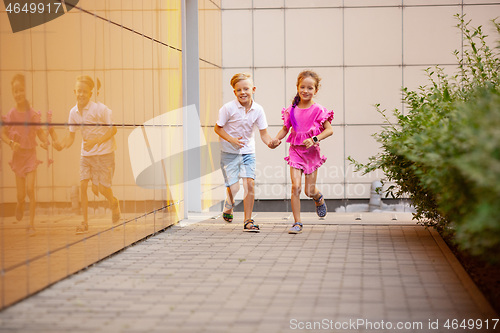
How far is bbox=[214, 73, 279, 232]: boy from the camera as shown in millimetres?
10242

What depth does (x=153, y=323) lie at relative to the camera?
521 cm

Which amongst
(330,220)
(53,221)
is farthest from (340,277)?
(330,220)

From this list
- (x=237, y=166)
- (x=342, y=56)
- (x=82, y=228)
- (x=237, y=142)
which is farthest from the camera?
(x=342, y=56)

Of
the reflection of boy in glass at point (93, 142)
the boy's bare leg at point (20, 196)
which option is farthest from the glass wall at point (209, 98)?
the boy's bare leg at point (20, 196)

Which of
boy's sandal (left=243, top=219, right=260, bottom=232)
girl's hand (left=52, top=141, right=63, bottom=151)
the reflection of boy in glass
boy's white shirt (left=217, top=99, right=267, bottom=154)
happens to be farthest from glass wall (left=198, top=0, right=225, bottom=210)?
girl's hand (left=52, top=141, right=63, bottom=151)

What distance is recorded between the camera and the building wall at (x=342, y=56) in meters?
14.6

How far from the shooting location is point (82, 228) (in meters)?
7.28

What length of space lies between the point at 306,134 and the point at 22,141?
4674 mm

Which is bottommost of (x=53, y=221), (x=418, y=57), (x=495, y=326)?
(x=495, y=326)

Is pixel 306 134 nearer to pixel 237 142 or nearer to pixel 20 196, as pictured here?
pixel 237 142

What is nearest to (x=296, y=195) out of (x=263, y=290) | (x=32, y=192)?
(x=263, y=290)

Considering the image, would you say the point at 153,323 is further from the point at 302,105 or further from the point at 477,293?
the point at 302,105

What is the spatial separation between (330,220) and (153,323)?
6.56 meters

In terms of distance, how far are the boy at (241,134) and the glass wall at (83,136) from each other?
32.6 inches
